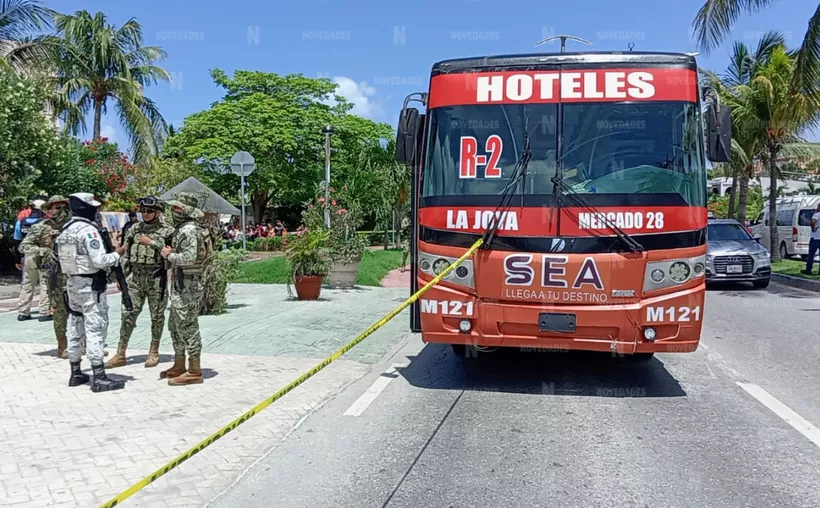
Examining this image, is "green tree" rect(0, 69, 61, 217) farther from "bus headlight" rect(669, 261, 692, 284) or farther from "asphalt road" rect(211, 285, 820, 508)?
"bus headlight" rect(669, 261, 692, 284)

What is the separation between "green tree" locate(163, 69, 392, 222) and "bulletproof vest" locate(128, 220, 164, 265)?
101ft

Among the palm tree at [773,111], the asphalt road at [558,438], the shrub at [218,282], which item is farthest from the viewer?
the palm tree at [773,111]

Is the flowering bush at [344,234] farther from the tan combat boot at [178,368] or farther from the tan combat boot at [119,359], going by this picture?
the tan combat boot at [178,368]

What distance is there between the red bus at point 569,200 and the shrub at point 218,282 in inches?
229

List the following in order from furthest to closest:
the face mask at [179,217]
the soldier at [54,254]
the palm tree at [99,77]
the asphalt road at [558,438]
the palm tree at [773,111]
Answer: the palm tree at [99,77] < the palm tree at [773,111] < the soldier at [54,254] < the face mask at [179,217] < the asphalt road at [558,438]

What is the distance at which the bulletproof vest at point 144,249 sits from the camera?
7.40 metres

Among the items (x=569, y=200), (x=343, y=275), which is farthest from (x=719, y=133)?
(x=343, y=275)

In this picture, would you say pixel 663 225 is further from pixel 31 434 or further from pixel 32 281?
pixel 32 281

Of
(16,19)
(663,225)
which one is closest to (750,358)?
(663,225)

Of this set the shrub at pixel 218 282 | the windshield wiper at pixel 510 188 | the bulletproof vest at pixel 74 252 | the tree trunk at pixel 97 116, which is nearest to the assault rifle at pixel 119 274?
the bulletproof vest at pixel 74 252

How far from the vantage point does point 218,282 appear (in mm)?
11641

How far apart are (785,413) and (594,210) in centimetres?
236

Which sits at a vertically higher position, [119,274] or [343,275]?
[119,274]

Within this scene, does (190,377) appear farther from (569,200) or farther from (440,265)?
(569,200)
